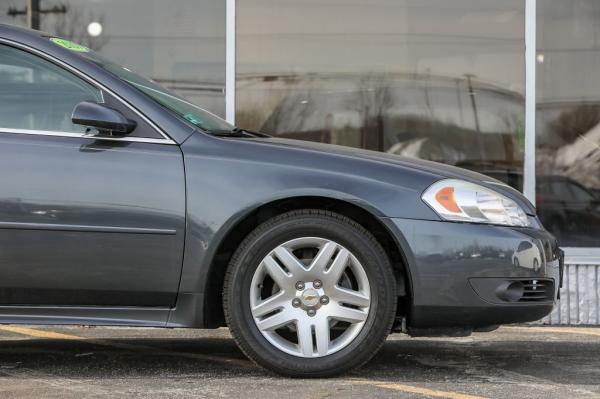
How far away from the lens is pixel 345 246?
15.3 ft

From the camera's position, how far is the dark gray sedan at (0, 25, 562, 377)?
4.62 m

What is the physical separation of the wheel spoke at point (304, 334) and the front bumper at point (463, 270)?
1.51ft

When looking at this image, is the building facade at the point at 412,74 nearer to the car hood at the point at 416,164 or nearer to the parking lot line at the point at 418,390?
the car hood at the point at 416,164

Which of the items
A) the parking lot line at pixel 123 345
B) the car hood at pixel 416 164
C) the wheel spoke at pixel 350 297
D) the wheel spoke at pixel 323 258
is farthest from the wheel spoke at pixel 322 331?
the car hood at pixel 416 164

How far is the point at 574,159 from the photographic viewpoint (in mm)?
8383

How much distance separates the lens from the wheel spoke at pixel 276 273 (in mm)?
4652

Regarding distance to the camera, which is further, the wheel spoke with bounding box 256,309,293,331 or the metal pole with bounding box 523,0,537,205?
the metal pole with bounding box 523,0,537,205

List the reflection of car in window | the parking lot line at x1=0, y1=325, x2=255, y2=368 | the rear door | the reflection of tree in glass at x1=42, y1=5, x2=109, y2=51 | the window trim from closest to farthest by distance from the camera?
the rear door → the window trim → the parking lot line at x1=0, y1=325, x2=255, y2=368 → the reflection of car in window → the reflection of tree in glass at x1=42, y1=5, x2=109, y2=51

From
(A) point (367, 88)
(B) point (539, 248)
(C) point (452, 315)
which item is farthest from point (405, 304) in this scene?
(A) point (367, 88)

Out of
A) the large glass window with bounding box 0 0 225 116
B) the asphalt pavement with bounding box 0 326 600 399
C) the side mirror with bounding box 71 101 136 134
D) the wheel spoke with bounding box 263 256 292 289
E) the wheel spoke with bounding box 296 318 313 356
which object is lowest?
the asphalt pavement with bounding box 0 326 600 399

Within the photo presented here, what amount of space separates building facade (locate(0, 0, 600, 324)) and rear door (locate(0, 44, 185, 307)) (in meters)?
3.89

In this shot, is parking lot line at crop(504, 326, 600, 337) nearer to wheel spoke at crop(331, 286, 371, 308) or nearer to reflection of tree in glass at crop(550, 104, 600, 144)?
reflection of tree in glass at crop(550, 104, 600, 144)

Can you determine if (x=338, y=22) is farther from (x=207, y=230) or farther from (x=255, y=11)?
(x=207, y=230)

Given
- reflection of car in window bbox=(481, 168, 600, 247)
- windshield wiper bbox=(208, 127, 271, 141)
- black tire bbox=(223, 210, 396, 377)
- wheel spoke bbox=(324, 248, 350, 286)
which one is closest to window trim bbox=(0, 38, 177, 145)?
windshield wiper bbox=(208, 127, 271, 141)
